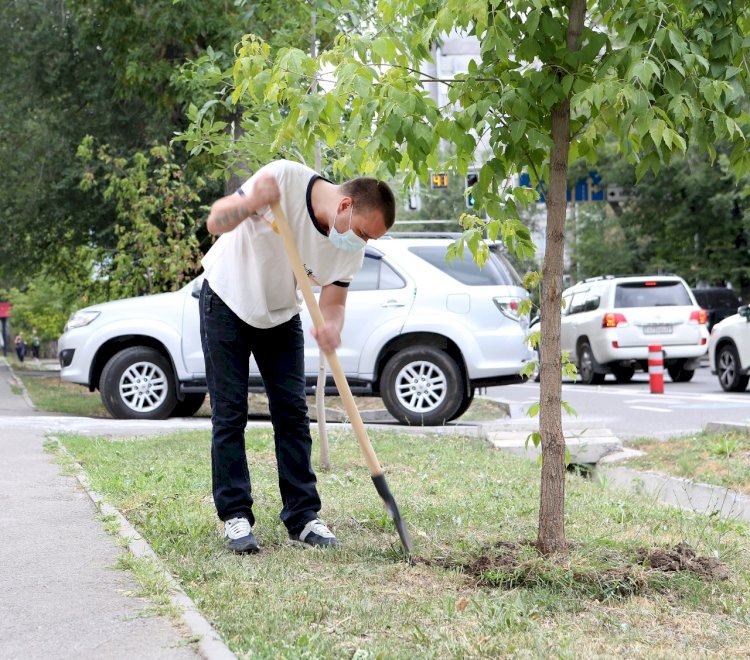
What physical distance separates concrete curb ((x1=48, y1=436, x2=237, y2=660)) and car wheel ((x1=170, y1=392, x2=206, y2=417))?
6737mm

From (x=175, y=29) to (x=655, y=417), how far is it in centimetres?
866

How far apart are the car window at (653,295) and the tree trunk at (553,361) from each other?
53.2 ft

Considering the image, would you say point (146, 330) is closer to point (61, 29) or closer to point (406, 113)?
point (406, 113)

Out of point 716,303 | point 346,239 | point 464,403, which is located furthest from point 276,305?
point 716,303

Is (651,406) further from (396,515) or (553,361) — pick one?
(396,515)

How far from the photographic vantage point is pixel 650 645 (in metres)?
3.75

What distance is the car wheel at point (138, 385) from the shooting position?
1236 cm

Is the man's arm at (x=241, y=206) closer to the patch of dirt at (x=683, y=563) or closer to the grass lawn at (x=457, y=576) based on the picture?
the grass lawn at (x=457, y=576)

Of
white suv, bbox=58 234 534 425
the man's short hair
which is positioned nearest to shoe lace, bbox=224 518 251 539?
the man's short hair

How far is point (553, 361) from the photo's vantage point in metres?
4.99

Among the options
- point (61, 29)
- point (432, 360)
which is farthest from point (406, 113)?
point (61, 29)

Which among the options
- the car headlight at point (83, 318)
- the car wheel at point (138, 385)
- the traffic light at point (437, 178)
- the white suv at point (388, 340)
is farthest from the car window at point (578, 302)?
the car headlight at point (83, 318)

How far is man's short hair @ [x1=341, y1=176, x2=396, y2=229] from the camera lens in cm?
469

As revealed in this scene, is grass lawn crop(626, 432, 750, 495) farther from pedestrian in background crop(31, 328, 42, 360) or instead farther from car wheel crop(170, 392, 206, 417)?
pedestrian in background crop(31, 328, 42, 360)
